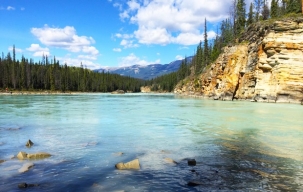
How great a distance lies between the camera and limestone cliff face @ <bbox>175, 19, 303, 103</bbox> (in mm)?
44875

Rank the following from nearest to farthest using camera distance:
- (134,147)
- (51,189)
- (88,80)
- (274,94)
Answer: (51,189)
(134,147)
(274,94)
(88,80)

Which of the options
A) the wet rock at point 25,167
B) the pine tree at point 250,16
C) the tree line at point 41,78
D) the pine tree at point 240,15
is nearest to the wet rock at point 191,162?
the wet rock at point 25,167

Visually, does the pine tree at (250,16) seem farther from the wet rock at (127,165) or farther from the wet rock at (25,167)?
the wet rock at (25,167)

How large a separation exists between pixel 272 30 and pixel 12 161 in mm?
49645

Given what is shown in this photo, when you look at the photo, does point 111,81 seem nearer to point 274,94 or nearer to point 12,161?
point 274,94

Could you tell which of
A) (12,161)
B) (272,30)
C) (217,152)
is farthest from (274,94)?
(12,161)

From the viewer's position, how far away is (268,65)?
48156 mm

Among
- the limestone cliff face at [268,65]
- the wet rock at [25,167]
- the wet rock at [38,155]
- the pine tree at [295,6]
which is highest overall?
the pine tree at [295,6]

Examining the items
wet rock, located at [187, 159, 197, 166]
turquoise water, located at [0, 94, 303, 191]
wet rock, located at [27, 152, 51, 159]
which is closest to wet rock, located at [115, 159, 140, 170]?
turquoise water, located at [0, 94, 303, 191]

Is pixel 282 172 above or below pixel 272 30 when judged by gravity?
below

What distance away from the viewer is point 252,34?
5897cm

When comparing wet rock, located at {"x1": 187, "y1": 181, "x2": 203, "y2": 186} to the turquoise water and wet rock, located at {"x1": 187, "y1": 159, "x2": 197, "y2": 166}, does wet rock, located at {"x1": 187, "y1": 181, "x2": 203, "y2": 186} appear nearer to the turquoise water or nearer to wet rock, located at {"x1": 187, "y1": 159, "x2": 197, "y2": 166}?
the turquoise water

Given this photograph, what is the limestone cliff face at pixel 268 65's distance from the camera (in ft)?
147

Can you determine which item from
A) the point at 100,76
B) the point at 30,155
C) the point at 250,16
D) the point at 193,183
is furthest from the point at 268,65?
the point at 100,76
